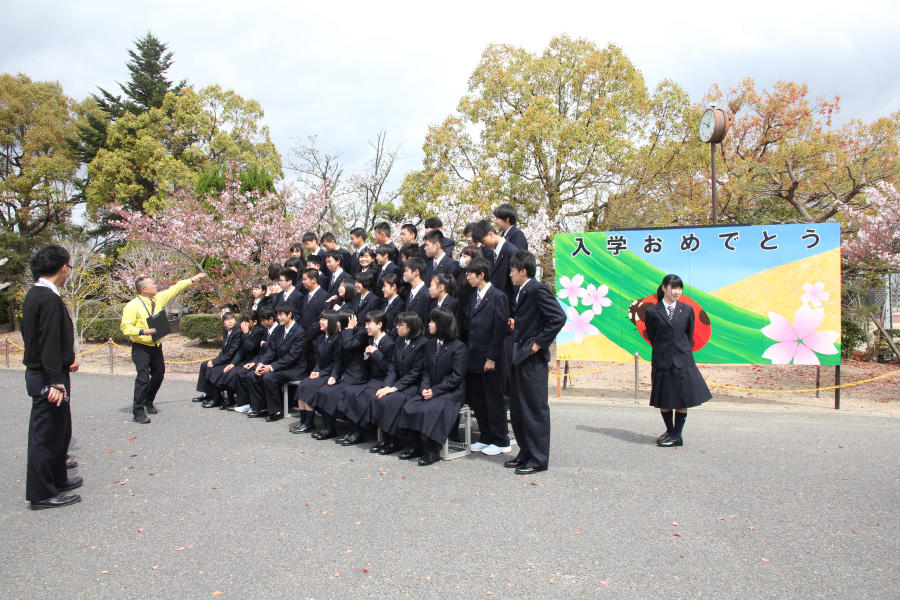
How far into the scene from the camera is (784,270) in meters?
8.43

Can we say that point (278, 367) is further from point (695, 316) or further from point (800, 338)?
point (800, 338)

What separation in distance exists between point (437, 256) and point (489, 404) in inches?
76.4

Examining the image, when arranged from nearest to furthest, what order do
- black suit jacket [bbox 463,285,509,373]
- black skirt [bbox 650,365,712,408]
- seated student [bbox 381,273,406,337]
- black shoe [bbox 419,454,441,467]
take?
black shoe [bbox 419,454,441,467] < black suit jacket [bbox 463,285,509,373] < black skirt [bbox 650,365,712,408] < seated student [bbox 381,273,406,337]

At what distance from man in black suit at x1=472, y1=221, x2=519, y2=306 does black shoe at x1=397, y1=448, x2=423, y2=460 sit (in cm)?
179

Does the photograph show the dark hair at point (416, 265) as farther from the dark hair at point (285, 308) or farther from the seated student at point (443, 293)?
the dark hair at point (285, 308)

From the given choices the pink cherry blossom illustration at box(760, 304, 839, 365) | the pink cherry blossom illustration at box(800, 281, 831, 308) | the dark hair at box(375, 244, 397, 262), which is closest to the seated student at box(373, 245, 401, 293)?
the dark hair at box(375, 244, 397, 262)

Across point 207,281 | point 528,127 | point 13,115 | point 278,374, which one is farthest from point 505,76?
point 13,115

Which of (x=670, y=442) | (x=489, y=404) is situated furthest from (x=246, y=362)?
(x=670, y=442)

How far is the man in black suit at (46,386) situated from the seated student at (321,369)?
8.29 ft

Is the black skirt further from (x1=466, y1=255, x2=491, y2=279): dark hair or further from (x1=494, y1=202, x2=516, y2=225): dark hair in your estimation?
(x1=494, y1=202, x2=516, y2=225): dark hair

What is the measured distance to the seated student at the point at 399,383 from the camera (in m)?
5.58

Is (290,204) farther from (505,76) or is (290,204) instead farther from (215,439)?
(215,439)

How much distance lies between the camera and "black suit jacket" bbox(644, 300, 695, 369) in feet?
19.2

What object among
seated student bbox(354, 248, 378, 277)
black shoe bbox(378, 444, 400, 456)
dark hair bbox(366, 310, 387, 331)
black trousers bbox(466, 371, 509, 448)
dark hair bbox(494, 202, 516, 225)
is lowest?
black shoe bbox(378, 444, 400, 456)
